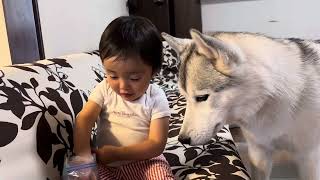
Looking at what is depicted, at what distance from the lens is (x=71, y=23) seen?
6.48ft

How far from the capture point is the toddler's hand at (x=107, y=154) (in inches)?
41.0

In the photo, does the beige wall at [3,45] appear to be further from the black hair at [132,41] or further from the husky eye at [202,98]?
the husky eye at [202,98]

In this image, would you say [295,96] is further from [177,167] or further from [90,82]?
[90,82]

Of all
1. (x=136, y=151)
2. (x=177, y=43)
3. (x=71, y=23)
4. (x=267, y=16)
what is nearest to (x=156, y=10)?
(x=267, y=16)

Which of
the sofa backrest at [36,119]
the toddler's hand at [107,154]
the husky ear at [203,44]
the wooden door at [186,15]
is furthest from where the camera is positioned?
the wooden door at [186,15]

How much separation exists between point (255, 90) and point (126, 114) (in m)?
0.44

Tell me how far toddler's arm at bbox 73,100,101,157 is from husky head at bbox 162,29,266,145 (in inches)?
12.5

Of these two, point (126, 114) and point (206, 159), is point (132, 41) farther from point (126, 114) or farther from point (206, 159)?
point (206, 159)

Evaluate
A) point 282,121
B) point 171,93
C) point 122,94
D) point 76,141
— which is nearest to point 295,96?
point 282,121

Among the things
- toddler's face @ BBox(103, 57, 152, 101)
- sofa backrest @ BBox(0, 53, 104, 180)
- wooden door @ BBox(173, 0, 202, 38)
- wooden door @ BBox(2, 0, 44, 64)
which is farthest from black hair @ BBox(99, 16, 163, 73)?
wooden door @ BBox(173, 0, 202, 38)

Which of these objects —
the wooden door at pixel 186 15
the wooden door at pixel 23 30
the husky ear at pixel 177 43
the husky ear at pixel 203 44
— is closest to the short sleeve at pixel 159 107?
the husky ear at pixel 203 44

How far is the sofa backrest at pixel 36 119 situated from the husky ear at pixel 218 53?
0.43 meters

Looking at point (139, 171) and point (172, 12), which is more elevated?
point (172, 12)

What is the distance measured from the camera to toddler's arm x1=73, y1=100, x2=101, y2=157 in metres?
1.02
